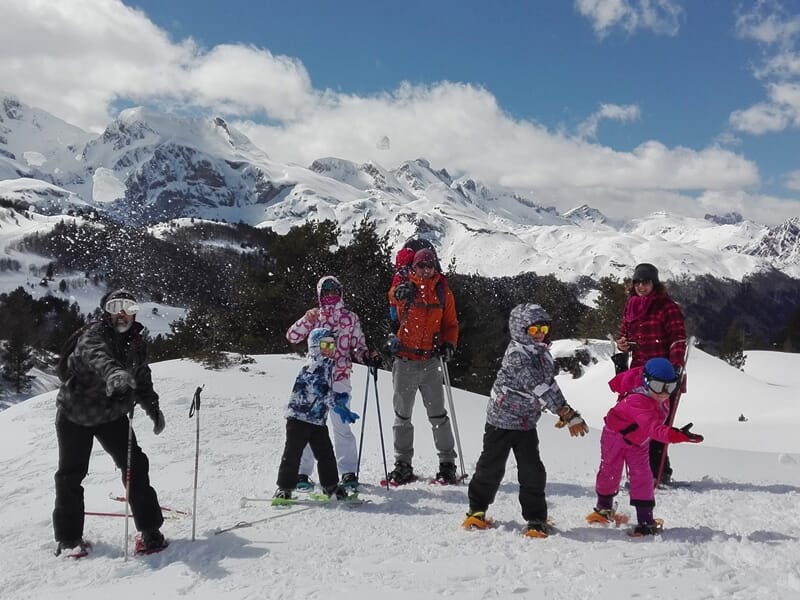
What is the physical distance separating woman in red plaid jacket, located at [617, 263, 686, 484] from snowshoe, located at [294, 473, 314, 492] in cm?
336

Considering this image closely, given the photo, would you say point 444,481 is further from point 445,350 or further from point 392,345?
point 392,345

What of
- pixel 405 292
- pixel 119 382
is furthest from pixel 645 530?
pixel 119 382

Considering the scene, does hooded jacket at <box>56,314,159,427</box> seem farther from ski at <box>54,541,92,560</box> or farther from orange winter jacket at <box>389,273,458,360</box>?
orange winter jacket at <box>389,273,458,360</box>

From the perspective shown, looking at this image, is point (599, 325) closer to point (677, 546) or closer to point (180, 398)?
point (180, 398)

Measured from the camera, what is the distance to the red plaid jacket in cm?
620

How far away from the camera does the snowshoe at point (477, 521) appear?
15.9ft

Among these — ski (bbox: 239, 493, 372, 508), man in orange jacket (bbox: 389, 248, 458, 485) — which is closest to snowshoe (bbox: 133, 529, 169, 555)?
ski (bbox: 239, 493, 372, 508)

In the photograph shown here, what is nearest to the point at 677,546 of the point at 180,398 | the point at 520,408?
the point at 520,408

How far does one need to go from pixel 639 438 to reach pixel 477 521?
1430 mm

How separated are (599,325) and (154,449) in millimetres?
37575

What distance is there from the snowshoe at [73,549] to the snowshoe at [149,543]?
35 centimetres

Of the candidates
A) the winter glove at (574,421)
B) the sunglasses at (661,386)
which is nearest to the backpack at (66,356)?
the winter glove at (574,421)

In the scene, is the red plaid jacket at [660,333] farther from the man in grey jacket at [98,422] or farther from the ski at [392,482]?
the man in grey jacket at [98,422]

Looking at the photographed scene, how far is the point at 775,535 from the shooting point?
15.1 ft
